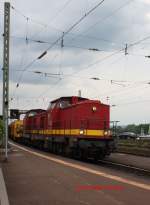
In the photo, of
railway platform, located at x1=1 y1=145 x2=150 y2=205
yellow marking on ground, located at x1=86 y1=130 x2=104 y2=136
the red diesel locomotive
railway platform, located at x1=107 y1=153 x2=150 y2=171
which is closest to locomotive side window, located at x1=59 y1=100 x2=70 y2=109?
the red diesel locomotive

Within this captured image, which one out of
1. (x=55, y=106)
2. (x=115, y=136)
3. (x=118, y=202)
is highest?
(x=55, y=106)

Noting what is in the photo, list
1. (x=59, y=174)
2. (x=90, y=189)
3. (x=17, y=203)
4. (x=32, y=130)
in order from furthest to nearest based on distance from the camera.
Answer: (x=32, y=130) < (x=59, y=174) < (x=90, y=189) < (x=17, y=203)

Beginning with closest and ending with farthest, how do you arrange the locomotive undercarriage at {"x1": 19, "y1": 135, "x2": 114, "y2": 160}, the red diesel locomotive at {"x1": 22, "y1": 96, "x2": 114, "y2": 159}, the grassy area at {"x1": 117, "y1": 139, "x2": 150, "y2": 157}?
the locomotive undercarriage at {"x1": 19, "y1": 135, "x2": 114, "y2": 160}, the red diesel locomotive at {"x1": 22, "y1": 96, "x2": 114, "y2": 159}, the grassy area at {"x1": 117, "y1": 139, "x2": 150, "y2": 157}

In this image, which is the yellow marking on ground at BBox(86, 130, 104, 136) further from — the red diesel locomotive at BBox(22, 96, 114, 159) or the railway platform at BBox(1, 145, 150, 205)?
the railway platform at BBox(1, 145, 150, 205)

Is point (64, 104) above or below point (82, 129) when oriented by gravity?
above

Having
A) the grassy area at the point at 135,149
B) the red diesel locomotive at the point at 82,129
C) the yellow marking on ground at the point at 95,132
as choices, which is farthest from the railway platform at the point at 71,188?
the grassy area at the point at 135,149

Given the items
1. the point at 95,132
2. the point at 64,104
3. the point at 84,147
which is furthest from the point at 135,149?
the point at 84,147

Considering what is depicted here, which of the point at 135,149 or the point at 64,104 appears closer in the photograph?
the point at 64,104

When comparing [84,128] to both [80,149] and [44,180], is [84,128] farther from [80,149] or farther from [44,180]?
[44,180]

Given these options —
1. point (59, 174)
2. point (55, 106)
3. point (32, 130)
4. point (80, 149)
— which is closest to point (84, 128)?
point (80, 149)

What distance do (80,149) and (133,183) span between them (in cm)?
1160

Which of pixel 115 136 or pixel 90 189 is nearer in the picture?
pixel 90 189

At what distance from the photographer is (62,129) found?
30266mm

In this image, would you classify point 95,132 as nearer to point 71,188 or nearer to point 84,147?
point 84,147
